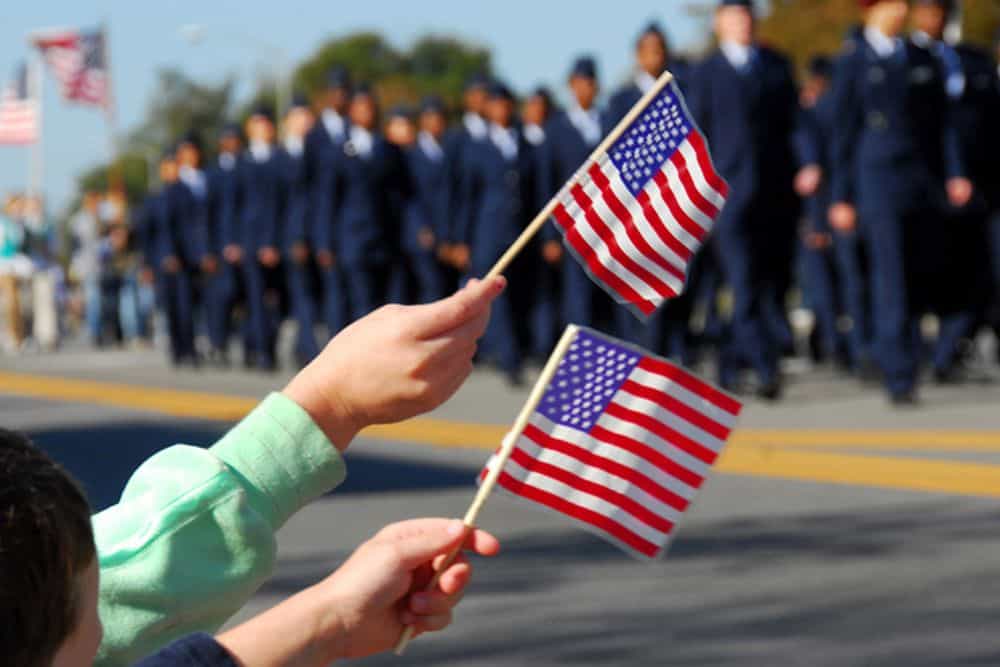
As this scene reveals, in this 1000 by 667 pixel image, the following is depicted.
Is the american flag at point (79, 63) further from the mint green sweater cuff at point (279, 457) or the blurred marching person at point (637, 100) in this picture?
the mint green sweater cuff at point (279, 457)

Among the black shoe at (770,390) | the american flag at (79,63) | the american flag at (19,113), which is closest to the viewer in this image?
the black shoe at (770,390)

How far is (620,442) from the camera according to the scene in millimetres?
2904

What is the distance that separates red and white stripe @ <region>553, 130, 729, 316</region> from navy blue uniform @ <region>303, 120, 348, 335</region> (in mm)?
16680

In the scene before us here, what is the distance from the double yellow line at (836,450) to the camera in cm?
926

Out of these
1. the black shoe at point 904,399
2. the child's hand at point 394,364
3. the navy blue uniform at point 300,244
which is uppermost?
the child's hand at point 394,364

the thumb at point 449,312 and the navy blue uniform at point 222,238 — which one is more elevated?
A: the thumb at point 449,312

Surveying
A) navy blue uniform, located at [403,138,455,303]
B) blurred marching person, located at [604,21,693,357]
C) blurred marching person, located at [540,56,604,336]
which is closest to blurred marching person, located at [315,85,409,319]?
navy blue uniform, located at [403,138,455,303]

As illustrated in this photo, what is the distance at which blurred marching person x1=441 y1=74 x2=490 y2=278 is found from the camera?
19.1 m

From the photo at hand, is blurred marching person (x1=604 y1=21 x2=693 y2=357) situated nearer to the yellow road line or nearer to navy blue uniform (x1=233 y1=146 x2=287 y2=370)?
the yellow road line

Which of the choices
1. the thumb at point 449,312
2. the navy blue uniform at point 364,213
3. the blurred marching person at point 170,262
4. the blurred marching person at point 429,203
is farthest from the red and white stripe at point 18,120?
the thumb at point 449,312

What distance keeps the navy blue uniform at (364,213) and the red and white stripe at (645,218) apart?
16.5 meters

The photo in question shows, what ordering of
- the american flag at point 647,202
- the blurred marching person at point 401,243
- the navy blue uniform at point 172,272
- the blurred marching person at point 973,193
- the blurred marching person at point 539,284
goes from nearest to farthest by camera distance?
the american flag at point 647,202
the blurred marching person at point 973,193
the blurred marching person at point 539,284
the blurred marching person at point 401,243
the navy blue uniform at point 172,272

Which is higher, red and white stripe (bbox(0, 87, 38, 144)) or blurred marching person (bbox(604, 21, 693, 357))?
blurred marching person (bbox(604, 21, 693, 357))

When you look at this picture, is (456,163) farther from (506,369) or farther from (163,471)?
(163,471)
